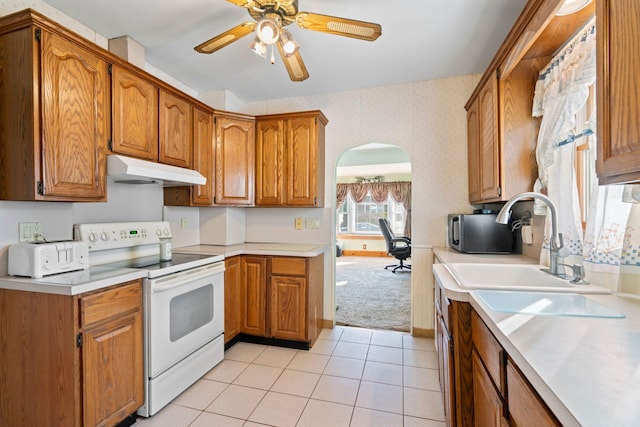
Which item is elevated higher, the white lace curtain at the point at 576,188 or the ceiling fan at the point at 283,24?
the ceiling fan at the point at 283,24

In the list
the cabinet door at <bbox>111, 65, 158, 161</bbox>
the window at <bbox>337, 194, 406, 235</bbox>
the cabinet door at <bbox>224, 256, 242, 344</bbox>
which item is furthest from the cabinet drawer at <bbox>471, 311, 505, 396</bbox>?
the window at <bbox>337, 194, 406, 235</bbox>

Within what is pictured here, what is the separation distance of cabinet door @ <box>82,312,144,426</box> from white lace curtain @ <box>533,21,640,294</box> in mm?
2344

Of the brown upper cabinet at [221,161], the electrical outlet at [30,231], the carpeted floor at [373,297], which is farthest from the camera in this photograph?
the carpeted floor at [373,297]

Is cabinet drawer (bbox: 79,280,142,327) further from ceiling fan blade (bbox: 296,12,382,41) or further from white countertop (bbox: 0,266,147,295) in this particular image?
ceiling fan blade (bbox: 296,12,382,41)

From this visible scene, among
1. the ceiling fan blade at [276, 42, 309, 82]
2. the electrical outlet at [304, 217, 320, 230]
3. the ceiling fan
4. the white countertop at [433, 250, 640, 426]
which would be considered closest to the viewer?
the white countertop at [433, 250, 640, 426]

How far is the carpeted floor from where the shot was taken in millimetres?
3277

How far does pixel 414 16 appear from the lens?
1950mm

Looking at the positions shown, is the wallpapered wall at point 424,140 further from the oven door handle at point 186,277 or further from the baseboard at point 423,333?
the oven door handle at point 186,277

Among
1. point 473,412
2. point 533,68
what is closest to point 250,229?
point 473,412

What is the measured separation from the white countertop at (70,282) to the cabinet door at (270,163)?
5.01 ft

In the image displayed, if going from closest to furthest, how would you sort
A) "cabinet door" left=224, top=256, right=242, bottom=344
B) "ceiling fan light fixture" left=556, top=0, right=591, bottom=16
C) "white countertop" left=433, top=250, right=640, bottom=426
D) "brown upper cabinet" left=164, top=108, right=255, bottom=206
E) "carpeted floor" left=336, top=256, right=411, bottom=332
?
"white countertop" left=433, top=250, right=640, bottom=426 < "ceiling fan light fixture" left=556, top=0, right=591, bottom=16 < "cabinet door" left=224, top=256, right=242, bottom=344 < "brown upper cabinet" left=164, top=108, right=255, bottom=206 < "carpeted floor" left=336, top=256, right=411, bottom=332

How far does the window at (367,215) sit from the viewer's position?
7.80 meters

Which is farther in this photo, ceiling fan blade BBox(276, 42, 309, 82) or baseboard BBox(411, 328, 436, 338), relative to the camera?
baseboard BBox(411, 328, 436, 338)

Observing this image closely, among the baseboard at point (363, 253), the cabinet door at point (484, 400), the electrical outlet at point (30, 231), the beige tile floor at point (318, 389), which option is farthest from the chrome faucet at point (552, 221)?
the baseboard at point (363, 253)
